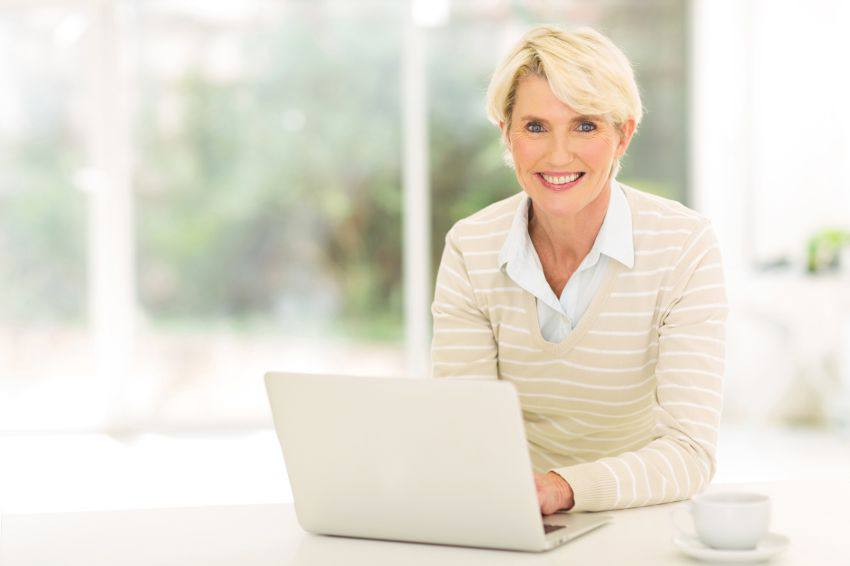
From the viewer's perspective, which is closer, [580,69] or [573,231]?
[580,69]

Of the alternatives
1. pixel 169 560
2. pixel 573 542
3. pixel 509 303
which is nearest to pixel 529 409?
pixel 509 303

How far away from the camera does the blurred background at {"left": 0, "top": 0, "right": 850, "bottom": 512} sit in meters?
5.61

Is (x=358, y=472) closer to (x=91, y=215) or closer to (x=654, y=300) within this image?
(x=654, y=300)

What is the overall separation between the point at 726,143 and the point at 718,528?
466cm

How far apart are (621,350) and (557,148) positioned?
0.31 meters

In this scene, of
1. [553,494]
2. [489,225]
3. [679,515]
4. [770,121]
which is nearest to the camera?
[679,515]

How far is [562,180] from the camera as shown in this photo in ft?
6.25

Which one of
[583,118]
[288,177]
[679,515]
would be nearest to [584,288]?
[583,118]

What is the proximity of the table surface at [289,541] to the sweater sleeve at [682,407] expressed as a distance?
0.03 m

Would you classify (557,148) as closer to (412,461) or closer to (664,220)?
(664,220)

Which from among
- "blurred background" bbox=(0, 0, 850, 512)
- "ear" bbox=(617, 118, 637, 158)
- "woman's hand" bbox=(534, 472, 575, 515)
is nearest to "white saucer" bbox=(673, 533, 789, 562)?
"woman's hand" bbox=(534, 472, 575, 515)

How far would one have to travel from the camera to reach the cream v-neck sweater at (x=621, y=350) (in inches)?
68.0

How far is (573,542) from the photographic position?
1366mm

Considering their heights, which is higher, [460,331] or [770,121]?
[770,121]
